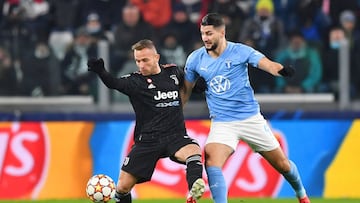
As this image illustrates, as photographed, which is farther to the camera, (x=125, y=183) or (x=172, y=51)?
(x=172, y=51)

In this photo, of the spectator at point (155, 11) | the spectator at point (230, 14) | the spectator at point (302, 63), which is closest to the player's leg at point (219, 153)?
the spectator at point (302, 63)

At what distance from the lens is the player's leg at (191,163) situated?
389 inches

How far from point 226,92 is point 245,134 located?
0.49m

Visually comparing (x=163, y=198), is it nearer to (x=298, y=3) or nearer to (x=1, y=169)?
(x=1, y=169)

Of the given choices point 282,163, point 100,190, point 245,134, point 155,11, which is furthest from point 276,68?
point 155,11

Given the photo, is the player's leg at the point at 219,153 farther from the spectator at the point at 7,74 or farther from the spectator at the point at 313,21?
the spectator at the point at 7,74

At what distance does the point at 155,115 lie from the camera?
10.6 meters

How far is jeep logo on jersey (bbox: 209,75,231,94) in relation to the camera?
10.7 m

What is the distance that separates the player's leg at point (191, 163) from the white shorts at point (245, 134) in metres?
0.27

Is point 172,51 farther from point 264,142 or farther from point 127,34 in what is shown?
point 264,142

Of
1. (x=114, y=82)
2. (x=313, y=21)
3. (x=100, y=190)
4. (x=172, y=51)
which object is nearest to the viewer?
(x=114, y=82)

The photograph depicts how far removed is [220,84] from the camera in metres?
→ 10.7

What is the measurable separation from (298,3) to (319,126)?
2050mm

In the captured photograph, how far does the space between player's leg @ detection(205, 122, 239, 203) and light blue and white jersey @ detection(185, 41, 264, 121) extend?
129 millimetres
